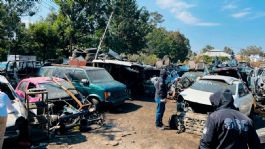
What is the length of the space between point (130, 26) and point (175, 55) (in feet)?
92.0

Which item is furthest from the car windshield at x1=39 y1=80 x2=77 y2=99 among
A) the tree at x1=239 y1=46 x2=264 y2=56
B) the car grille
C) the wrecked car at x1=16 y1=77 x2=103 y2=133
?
the tree at x1=239 y1=46 x2=264 y2=56

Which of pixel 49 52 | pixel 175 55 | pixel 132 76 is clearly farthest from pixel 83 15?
pixel 175 55

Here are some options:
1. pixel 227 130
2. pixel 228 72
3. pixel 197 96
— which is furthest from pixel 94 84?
pixel 227 130

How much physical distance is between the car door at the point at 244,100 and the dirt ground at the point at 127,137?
98.8 inches

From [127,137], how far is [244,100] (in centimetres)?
476

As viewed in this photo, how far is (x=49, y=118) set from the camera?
8.34 meters

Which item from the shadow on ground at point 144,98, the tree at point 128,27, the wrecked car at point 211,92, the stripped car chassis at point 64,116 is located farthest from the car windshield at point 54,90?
the tree at point 128,27

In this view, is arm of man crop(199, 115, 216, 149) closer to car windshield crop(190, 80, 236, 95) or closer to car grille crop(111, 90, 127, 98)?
car windshield crop(190, 80, 236, 95)

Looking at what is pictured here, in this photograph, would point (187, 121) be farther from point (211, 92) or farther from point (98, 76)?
point (98, 76)

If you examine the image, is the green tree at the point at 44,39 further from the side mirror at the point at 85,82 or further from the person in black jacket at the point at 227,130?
the person in black jacket at the point at 227,130

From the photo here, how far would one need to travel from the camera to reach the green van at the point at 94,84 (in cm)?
1241

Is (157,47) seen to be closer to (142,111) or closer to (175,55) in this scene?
(175,55)

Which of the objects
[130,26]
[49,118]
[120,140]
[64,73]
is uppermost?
[130,26]

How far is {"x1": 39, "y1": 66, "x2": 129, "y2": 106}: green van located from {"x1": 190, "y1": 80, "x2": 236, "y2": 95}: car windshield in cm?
332
